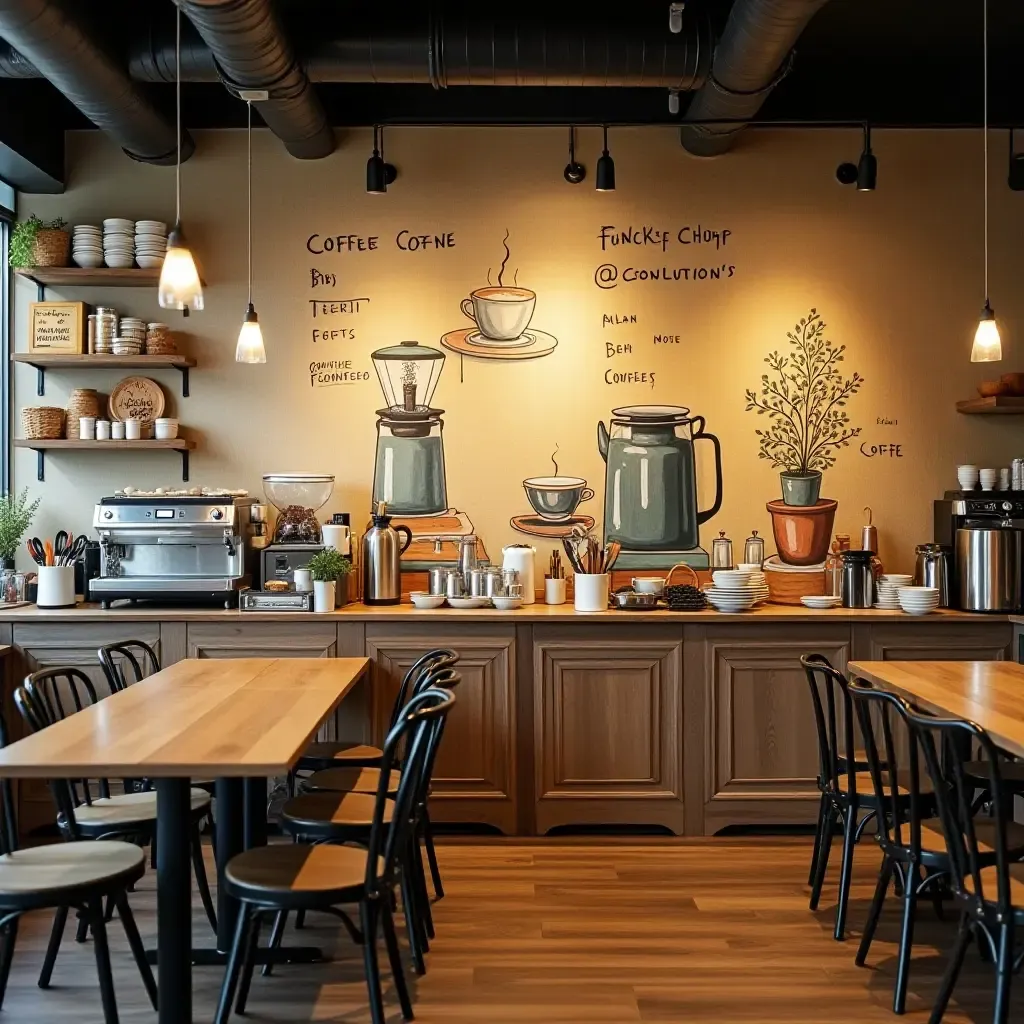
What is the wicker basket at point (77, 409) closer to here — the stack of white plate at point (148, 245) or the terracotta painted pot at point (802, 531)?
the stack of white plate at point (148, 245)

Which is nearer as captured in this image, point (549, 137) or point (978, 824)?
point (978, 824)

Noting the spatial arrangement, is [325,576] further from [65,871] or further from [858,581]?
[858,581]

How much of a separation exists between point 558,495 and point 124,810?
2.50 metres

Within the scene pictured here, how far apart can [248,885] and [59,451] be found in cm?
320

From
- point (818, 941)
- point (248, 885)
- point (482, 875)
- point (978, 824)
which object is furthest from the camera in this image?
point (482, 875)

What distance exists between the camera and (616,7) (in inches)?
181

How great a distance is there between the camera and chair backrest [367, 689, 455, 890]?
2.63 metres

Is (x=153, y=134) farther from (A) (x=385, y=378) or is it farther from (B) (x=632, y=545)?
(B) (x=632, y=545)

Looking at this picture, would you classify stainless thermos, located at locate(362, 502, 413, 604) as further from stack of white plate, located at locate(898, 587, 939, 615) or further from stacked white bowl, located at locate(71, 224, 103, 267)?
stack of white plate, located at locate(898, 587, 939, 615)

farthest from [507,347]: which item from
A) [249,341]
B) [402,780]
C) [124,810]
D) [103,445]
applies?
[402,780]

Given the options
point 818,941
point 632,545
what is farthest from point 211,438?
point 818,941

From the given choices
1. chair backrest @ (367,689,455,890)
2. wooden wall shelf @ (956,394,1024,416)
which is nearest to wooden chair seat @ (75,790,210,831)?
chair backrest @ (367,689,455,890)

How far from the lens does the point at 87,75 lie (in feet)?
13.3

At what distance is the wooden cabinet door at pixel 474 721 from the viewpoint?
4609 millimetres
